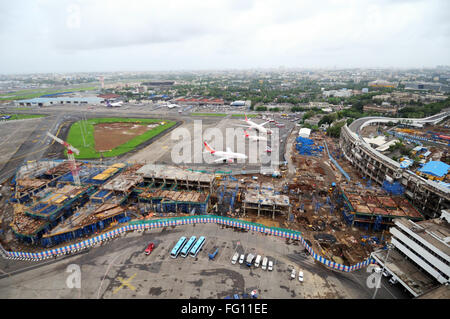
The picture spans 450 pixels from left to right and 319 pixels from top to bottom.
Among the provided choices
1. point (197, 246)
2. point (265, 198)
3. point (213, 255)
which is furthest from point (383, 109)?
point (197, 246)

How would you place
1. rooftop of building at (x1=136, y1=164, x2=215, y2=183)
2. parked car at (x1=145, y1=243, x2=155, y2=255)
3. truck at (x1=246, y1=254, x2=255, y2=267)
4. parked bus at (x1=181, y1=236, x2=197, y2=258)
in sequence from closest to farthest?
1. truck at (x1=246, y1=254, x2=255, y2=267)
2. parked bus at (x1=181, y1=236, x2=197, y2=258)
3. parked car at (x1=145, y1=243, x2=155, y2=255)
4. rooftop of building at (x1=136, y1=164, x2=215, y2=183)

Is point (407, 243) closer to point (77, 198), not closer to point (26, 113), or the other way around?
point (77, 198)

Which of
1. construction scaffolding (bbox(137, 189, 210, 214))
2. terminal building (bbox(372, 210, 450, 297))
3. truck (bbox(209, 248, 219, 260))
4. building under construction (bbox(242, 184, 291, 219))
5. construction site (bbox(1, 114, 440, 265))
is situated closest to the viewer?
terminal building (bbox(372, 210, 450, 297))

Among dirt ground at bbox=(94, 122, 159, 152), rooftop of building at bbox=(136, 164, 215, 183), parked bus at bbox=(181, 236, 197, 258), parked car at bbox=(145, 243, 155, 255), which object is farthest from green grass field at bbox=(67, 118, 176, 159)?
parked bus at bbox=(181, 236, 197, 258)

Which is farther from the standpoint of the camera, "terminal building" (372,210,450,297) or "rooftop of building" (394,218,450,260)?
"rooftop of building" (394,218,450,260)

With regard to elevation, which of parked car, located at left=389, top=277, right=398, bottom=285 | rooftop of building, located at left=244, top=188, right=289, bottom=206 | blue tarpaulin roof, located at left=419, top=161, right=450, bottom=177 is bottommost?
parked car, located at left=389, top=277, right=398, bottom=285

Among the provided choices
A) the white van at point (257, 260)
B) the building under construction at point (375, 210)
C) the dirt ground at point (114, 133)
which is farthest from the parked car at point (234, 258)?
the dirt ground at point (114, 133)

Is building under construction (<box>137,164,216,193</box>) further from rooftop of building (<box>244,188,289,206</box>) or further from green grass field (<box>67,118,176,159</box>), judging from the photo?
green grass field (<box>67,118,176,159</box>)
